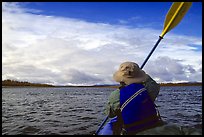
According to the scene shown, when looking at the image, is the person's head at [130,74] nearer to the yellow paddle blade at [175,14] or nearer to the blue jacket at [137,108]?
the blue jacket at [137,108]

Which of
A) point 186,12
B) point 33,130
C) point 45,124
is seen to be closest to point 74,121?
point 45,124

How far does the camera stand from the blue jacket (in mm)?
5273

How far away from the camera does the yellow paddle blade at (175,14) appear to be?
7152mm

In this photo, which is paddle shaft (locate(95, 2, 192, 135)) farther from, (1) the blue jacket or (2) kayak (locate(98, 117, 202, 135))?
(2) kayak (locate(98, 117, 202, 135))

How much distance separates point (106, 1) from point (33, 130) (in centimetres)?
667

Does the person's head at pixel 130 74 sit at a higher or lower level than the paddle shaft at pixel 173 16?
lower

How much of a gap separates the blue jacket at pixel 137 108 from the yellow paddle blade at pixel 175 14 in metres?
2.83

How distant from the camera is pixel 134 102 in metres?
5.30

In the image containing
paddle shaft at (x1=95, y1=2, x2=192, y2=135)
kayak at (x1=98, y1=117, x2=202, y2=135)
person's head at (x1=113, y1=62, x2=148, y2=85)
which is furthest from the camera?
paddle shaft at (x1=95, y1=2, x2=192, y2=135)

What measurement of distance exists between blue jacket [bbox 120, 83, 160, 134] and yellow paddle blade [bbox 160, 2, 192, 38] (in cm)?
283

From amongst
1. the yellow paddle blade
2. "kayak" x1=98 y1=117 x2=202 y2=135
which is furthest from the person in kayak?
the yellow paddle blade

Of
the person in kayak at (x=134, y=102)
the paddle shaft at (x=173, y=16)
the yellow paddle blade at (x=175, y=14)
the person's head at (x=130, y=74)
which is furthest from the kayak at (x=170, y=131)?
the yellow paddle blade at (x=175, y=14)

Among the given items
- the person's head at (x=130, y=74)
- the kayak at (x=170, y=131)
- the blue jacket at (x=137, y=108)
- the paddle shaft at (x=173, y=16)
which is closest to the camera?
the kayak at (x=170, y=131)

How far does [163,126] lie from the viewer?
5.08 metres
